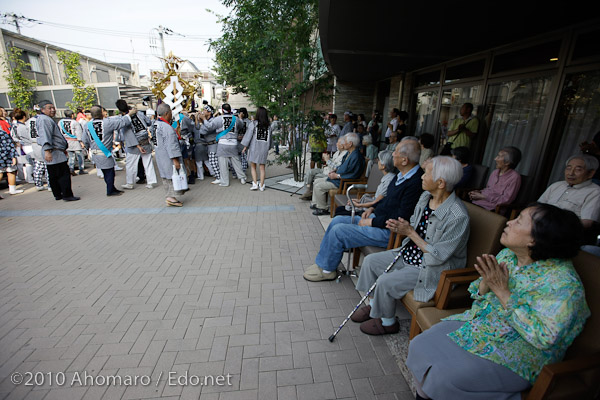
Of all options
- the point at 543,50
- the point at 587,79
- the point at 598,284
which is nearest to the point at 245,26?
the point at 543,50

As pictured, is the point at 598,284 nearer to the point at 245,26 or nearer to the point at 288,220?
the point at 288,220

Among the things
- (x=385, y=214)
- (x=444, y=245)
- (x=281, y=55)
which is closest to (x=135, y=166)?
(x=281, y=55)

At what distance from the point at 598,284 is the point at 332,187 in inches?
145

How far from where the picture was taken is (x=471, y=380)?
1.41 m

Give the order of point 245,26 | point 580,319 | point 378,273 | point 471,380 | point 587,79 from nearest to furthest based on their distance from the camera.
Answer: point 580,319 < point 471,380 < point 378,273 < point 587,79 < point 245,26

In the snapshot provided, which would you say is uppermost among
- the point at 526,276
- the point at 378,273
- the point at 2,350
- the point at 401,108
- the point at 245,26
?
the point at 245,26

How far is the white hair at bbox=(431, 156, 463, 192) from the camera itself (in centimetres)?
210

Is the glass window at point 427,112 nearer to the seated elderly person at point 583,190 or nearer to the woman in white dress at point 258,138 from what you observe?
the woman in white dress at point 258,138

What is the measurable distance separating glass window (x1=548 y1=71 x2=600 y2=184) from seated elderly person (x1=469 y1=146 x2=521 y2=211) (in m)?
0.82

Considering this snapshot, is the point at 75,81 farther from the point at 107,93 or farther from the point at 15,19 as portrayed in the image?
the point at 15,19

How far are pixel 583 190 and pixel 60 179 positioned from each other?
28.4ft

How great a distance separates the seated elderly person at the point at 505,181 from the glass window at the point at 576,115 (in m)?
0.82

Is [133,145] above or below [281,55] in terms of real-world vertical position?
below

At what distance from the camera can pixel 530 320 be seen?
1.33m
